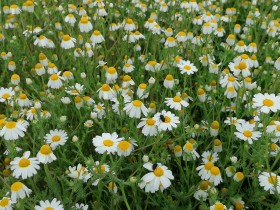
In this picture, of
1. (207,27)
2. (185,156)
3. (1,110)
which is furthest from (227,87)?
(1,110)

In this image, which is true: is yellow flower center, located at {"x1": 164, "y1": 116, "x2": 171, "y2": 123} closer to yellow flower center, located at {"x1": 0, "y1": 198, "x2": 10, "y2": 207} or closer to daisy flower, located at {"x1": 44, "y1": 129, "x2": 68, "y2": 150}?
daisy flower, located at {"x1": 44, "y1": 129, "x2": 68, "y2": 150}

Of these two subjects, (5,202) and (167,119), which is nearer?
(5,202)

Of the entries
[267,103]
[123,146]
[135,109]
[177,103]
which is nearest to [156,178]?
[123,146]

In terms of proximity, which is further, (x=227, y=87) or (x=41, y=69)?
(x=41, y=69)

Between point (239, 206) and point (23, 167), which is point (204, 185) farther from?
point (23, 167)

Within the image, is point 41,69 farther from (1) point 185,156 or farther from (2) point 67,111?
(1) point 185,156

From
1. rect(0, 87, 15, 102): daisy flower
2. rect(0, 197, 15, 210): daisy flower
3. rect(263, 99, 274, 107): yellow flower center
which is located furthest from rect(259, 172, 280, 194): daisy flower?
rect(0, 87, 15, 102): daisy flower
